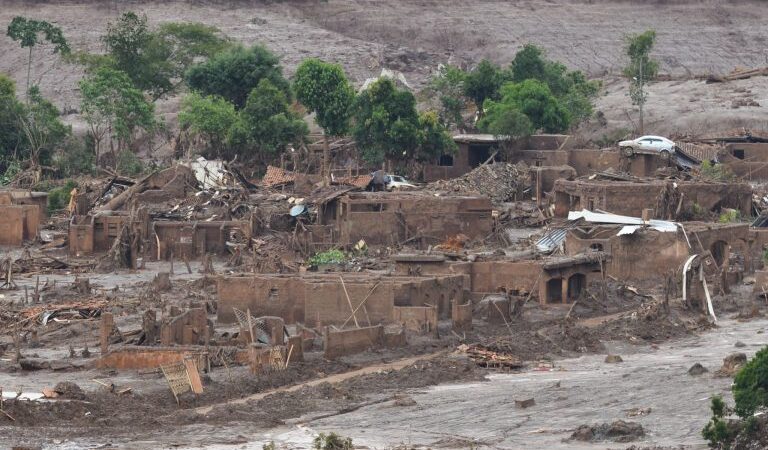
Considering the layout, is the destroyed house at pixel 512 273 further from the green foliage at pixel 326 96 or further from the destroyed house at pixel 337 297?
the green foliage at pixel 326 96

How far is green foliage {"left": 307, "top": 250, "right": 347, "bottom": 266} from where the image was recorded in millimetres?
53922

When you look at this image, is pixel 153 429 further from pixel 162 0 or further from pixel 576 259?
pixel 162 0

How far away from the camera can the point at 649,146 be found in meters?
70.6

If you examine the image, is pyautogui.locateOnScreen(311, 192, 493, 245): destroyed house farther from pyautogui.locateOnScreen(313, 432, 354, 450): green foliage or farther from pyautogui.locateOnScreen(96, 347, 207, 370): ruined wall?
pyautogui.locateOnScreen(313, 432, 354, 450): green foliage

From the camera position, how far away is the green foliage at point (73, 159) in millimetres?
79312

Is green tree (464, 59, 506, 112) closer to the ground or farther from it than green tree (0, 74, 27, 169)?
farther from it

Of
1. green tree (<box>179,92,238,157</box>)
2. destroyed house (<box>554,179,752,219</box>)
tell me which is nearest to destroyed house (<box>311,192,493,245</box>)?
destroyed house (<box>554,179,752,219</box>)

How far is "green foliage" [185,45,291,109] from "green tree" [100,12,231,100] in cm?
548

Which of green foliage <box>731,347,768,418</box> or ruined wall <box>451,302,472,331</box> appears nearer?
green foliage <box>731,347,768,418</box>

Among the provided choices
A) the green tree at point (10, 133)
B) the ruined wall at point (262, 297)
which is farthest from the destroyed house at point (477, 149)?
the ruined wall at point (262, 297)

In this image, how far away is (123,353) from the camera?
136 ft

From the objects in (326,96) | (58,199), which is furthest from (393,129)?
(58,199)

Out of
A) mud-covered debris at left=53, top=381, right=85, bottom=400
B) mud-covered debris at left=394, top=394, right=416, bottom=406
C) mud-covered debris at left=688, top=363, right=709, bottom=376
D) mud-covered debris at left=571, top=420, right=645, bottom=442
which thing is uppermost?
mud-covered debris at left=571, top=420, right=645, bottom=442

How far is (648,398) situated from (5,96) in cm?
4700
